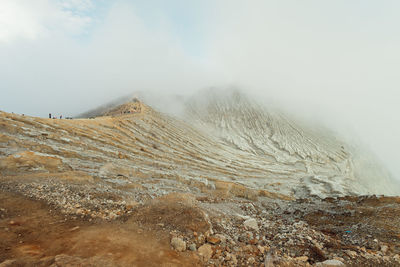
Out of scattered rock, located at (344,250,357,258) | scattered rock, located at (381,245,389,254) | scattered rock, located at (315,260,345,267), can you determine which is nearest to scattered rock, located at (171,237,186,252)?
scattered rock, located at (315,260,345,267)

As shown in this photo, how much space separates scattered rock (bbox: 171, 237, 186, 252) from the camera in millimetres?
4715

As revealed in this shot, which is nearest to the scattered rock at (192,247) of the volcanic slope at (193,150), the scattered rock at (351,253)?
the scattered rock at (351,253)

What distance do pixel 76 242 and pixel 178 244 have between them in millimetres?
2351

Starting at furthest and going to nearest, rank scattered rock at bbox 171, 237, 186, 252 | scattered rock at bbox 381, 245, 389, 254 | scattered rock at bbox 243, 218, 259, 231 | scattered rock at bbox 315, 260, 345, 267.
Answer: scattered rock at bbox 243, 218, 259, 231 → scattered rock at bbox 381, 245, 389, 254 → scattered rock at bbox 171, 237, 186, 252 → scattered rock at bbox 315, 260, 345, 267

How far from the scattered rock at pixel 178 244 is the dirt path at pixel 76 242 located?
13cm

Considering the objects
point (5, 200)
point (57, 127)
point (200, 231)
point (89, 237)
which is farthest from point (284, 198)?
point (57, 127)

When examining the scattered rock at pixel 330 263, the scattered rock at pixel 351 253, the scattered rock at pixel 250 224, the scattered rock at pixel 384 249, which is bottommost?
the scattered rock at pixel 250 224

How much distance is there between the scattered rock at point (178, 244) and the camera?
4715 millimetres

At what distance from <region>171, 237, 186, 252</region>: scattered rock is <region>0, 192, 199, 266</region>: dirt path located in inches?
5.2

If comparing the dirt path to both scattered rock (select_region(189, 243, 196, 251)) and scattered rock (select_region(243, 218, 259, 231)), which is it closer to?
scattered rock (select_region(189, 243, 196, 251))

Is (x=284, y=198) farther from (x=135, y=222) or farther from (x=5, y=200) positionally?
(x=5, y=200)

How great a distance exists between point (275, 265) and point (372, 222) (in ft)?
18.7

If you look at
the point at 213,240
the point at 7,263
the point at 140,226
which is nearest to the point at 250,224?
the point at 213,240

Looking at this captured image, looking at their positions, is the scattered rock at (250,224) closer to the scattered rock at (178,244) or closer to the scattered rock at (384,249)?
the scattered rock at (178,244)
